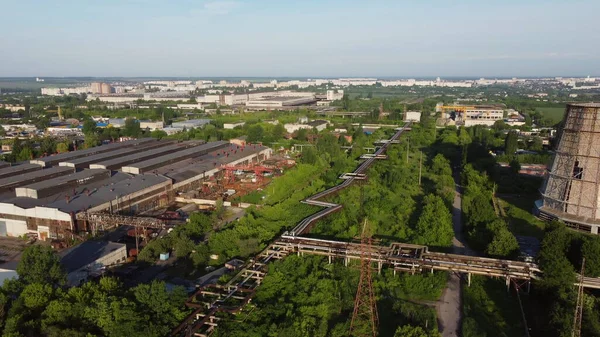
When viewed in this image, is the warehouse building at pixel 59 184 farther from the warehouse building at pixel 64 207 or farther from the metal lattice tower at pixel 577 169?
the metal lattice tower at pixel 577 169

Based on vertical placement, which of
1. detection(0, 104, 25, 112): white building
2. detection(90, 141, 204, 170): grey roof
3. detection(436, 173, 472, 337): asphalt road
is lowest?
detection(436, 173, 472, 337): asphalt road

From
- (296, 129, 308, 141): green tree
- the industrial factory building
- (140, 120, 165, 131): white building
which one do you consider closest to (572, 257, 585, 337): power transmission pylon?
the industrial factory building

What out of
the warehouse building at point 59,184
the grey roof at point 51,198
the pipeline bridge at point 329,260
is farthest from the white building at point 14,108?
the pipeline bridge at point 329,260

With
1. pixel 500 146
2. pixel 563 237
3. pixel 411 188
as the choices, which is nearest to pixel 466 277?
pixel 563 237

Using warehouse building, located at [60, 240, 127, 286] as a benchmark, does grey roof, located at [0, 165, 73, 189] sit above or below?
above

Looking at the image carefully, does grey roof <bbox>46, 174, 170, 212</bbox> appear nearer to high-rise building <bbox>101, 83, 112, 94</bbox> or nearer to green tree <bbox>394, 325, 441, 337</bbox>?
green tree <bbox>394, 325, 441, 337</bbox>

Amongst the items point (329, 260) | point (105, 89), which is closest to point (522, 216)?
point (329, 260)
